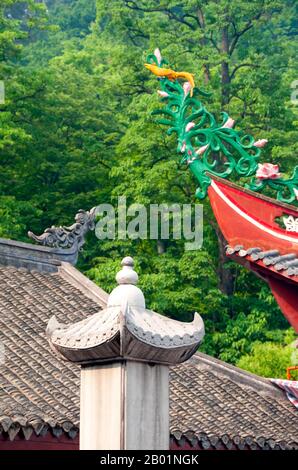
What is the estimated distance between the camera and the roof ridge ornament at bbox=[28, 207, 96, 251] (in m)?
17.9

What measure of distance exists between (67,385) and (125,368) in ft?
17.4

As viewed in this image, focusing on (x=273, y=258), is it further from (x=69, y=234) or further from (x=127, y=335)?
(x=127, y=335)

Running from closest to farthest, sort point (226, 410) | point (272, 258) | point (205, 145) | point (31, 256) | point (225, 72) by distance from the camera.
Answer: point (272, 258) → point (226, 410) → point (205, 145) → point (31, 256) → point (225, 72)

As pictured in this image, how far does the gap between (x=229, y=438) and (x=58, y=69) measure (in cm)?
2390

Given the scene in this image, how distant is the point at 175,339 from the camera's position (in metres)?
9.09

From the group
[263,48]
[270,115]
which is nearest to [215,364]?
[270,115]

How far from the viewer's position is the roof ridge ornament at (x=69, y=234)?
17.9m

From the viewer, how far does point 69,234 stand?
712 inches

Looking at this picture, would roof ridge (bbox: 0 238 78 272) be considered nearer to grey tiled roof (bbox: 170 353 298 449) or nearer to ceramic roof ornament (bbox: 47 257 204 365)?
grey tiled roof (bbox: 170 353 298 449)

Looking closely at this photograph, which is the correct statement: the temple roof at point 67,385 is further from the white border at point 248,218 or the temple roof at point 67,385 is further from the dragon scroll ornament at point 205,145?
the dragon scroll ornament at point 205,145

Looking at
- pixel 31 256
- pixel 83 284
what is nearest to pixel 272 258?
pixel 83 284

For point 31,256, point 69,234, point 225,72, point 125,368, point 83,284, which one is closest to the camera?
point 125,368

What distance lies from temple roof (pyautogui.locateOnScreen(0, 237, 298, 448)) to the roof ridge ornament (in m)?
0.35

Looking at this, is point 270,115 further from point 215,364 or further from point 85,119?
point 215,364
